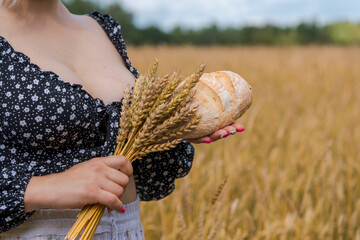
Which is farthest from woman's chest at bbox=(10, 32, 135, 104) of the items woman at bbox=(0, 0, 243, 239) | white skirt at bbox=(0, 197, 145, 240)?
white skirt at bbox=(0, 197, 145, 240)

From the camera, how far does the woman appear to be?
0.81 metres

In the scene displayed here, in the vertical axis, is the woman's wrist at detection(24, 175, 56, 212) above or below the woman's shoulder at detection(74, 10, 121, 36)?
below

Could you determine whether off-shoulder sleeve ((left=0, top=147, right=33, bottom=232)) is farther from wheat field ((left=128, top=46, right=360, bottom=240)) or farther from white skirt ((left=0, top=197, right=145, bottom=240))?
wheat field ((left=128, top=46, right=360, bottom=240))

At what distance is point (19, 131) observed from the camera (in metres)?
0.87

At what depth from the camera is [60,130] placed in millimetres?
877

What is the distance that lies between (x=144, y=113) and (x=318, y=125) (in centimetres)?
302

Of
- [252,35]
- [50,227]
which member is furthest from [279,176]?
[252,35]

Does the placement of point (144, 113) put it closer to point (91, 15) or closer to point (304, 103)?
point (91, 15)

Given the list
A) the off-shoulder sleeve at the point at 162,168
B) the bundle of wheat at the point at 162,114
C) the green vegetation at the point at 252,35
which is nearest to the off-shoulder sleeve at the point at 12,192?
the bundle of wheat at the point at 162,114

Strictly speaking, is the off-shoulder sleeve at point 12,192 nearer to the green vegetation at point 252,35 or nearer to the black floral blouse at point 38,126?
the black floral blouse at point 38,126

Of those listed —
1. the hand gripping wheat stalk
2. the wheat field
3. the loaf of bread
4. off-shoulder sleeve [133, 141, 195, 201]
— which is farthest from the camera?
the wheat field

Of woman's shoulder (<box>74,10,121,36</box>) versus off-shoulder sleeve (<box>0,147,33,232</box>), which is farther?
woman's shoulder (<box>74,10,121,36</box>)

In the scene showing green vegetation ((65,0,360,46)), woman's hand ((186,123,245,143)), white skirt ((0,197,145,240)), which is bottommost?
white skirt ((0,197,145,240))

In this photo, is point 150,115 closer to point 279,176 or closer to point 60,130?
point 60,130
